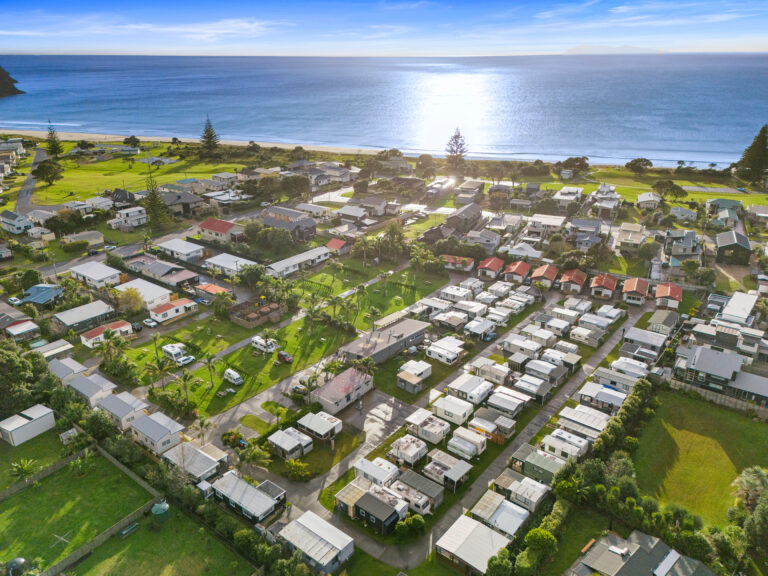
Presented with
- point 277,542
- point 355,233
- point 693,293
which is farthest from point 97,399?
point 693,293

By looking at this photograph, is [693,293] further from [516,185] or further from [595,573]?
[516,185]

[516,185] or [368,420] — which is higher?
[516,185]

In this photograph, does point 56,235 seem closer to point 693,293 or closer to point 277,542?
point 277,542

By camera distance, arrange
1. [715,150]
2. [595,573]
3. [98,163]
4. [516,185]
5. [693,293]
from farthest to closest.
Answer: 1. [715,150]
2. [98,163]
3. [516,185]
4. [693,293]
5. [595,573]

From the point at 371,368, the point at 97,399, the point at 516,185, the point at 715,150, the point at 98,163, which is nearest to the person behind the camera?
the point at 97,399

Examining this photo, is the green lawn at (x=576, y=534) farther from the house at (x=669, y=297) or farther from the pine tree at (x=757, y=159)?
the pine tree at (x=757, y=159)

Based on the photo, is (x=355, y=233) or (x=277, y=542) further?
(x=355, y=233)

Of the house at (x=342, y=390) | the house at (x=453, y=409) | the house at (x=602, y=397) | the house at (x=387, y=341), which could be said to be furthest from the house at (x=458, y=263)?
the house at (x=453, y=409)


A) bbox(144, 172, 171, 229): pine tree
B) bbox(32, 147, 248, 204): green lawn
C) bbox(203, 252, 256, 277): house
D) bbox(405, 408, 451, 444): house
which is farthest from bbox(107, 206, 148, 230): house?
bbox(405, 408, 451, 444): house

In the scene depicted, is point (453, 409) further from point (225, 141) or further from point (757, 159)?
point (225, 141)
